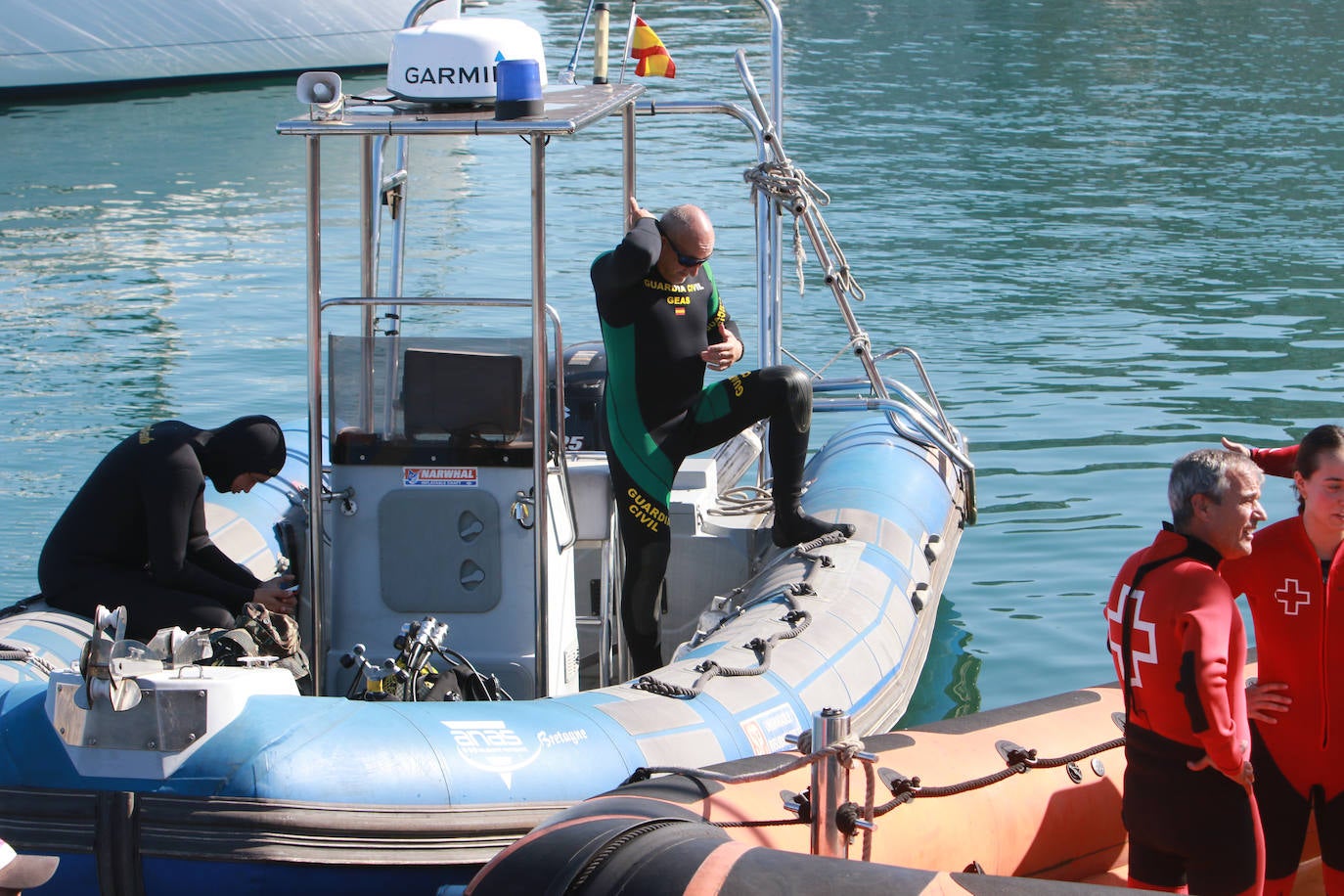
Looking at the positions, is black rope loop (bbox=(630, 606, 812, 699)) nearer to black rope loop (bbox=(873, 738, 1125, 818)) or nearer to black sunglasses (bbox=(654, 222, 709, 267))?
black rope loop (bbox=(873, 738, 1125, 818))

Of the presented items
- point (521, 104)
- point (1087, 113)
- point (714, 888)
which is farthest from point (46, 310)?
point (1087, 113)

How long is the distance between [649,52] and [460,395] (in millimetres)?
1966

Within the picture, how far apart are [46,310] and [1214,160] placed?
383 inches

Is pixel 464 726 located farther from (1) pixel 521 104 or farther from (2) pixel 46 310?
(2) pixel 46 310

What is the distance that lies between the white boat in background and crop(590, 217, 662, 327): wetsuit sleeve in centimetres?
1723

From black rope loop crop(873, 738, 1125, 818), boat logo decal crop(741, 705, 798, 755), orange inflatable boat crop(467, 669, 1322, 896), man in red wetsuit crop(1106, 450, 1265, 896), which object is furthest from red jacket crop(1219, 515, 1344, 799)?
boat logo decal crop(741, 705, 798, 755)

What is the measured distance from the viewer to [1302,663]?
3049 mm

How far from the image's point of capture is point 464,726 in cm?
342

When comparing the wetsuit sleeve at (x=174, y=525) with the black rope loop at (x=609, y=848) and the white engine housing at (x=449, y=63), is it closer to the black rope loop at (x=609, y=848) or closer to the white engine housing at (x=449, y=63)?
the white engine housing at (x=449, y=63)

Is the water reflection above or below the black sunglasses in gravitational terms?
below

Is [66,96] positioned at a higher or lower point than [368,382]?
higher

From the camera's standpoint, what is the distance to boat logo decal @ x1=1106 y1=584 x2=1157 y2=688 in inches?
110

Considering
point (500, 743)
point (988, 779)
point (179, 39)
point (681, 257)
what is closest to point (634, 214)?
point (681, 257)

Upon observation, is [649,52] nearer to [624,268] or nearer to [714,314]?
[714,314]
